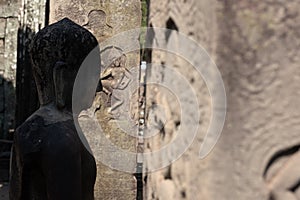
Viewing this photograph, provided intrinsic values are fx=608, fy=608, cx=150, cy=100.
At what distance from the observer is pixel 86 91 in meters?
1.84

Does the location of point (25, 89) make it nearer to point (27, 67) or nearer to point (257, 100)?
point (27, 67)

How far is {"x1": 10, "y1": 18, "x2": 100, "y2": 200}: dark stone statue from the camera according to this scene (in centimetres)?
167

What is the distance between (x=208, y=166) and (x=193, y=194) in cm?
4

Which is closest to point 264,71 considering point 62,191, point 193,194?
point 193,194

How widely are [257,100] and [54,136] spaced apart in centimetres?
115

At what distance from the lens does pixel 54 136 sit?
66.4 inches

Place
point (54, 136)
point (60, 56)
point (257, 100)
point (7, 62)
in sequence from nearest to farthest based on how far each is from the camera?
point (257, 100)
point (54, 136)
point (60, 56)
point (7, 62)

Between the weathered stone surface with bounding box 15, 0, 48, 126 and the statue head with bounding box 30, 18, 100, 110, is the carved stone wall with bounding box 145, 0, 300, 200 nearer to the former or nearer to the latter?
the statue head with bounding box 30, 18, 100, 110

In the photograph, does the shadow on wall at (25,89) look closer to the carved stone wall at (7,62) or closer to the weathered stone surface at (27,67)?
the weathered stone surface at (27,67)

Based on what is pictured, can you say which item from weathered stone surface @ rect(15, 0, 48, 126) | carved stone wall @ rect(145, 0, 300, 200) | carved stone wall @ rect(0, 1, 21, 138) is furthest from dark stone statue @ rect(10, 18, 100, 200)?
carved stone wall @ rect(0, 1, 21, 138)

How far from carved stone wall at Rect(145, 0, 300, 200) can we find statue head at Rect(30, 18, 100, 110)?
121 cm

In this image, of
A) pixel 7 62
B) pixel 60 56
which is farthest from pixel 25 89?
pixel 60 56

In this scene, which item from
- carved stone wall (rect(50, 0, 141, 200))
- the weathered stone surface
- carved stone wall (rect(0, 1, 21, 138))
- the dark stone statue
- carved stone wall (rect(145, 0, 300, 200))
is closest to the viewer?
carved stone wall (rect(145, 0, 300, 200))

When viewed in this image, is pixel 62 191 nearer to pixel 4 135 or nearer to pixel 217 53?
pixel 217 53
